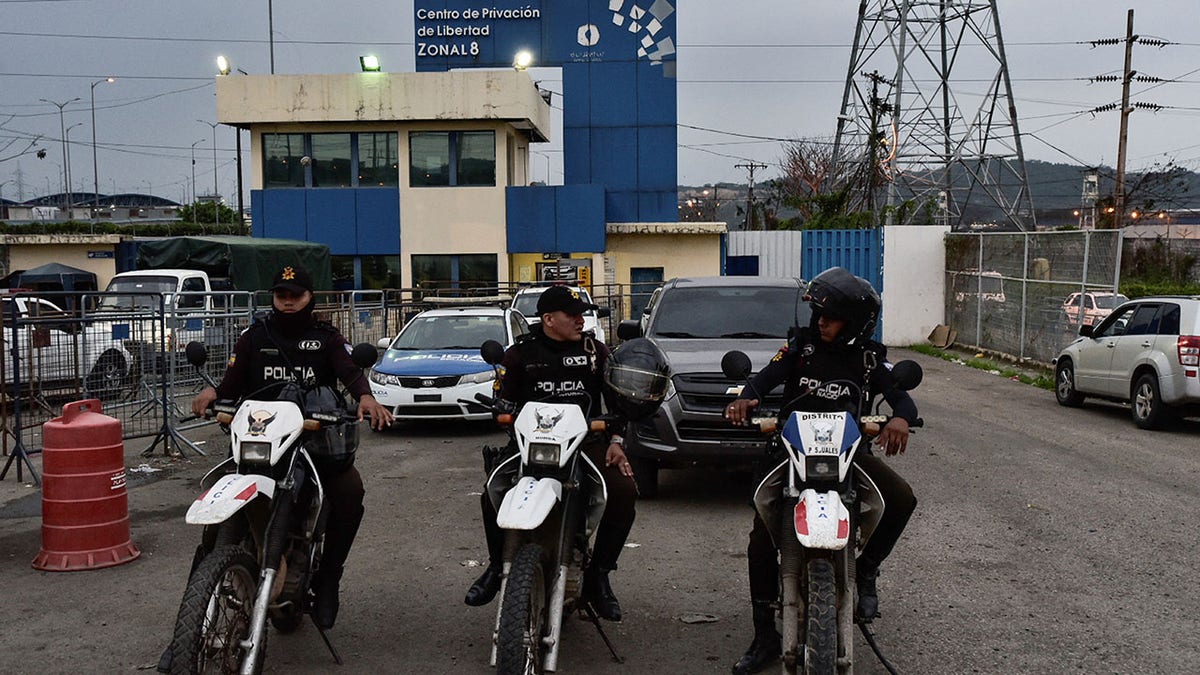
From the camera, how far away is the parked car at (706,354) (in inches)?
355

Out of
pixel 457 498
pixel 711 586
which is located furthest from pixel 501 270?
pixel 711 586

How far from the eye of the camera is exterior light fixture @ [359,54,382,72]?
31453mm

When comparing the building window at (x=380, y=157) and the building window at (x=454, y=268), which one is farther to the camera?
the building window at (x=454, y=268)

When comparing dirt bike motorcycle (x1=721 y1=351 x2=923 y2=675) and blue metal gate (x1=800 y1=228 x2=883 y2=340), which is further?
blue metal gate (x1=800 y1=228 x2=883 y2=340)

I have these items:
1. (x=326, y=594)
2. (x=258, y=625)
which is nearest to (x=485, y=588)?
(x=326, y=594)

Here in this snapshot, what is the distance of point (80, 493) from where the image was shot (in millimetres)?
7113

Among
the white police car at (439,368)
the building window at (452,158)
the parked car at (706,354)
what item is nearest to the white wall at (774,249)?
the building window at (452,158)

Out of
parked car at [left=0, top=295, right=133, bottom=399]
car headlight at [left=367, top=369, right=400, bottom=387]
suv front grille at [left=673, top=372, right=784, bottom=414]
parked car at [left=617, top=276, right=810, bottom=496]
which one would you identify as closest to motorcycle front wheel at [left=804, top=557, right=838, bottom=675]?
parked car at [left=617, top=276, right=810, bottom=496]

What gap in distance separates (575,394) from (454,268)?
89.6 ft

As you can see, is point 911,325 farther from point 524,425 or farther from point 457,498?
point 524,425

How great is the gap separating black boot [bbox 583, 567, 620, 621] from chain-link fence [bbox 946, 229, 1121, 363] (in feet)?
47.6

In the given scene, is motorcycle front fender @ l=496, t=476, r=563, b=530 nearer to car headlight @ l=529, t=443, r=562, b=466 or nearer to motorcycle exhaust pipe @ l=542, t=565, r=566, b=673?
car headlight @ l=529, t=443, r=562, b=466

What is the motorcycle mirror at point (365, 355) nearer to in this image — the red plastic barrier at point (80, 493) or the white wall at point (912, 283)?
the red plastic barrier at point (80, 493)

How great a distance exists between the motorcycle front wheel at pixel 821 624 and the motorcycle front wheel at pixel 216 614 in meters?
2.25
